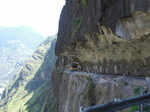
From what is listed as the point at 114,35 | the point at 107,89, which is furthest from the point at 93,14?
the point at 107,89

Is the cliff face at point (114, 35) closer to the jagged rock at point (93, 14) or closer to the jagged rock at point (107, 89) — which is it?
the jagged rock at point (93, 14)

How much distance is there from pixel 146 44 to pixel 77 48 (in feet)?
37.2

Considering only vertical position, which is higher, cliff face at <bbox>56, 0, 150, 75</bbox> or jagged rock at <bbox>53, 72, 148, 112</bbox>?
cliff face at <bbox>56, 0, 150, 75</bbox>

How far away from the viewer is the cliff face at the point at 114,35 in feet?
44.4

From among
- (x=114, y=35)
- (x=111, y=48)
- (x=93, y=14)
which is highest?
(x=93, y=14)

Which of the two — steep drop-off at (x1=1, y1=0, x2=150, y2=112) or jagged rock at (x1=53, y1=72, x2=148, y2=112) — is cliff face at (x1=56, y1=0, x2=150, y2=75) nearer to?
steep drop-off at (x1=1, y1=0, x2=150, y2=112)

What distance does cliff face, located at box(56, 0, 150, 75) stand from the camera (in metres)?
13.5

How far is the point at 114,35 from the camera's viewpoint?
16406 millimetres

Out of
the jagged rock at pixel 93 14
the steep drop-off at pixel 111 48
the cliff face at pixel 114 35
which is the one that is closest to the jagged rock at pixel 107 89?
the steep drop-off at pixel 111 48

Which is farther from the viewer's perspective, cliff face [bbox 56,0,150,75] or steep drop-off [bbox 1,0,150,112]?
cliff face [bbox 56,0,150,75]

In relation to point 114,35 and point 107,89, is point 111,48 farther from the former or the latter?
point 107,89

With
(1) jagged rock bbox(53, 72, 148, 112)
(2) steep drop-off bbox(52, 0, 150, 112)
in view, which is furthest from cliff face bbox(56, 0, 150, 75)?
(1) jagged rock bbox(53, 72, 148, 112)

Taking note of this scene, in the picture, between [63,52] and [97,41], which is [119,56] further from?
[63,52]

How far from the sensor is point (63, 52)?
28.4 m
